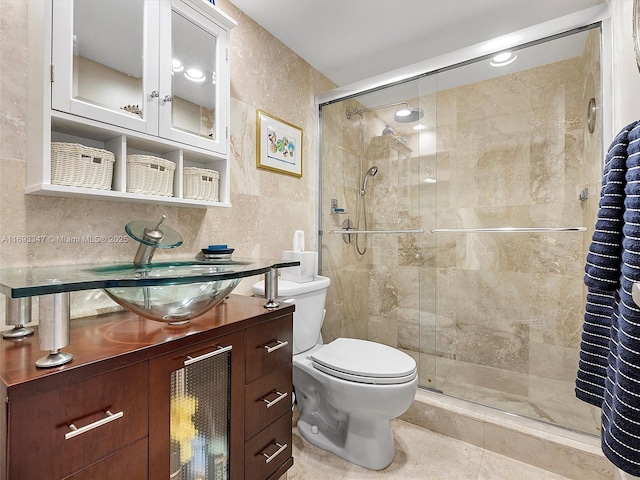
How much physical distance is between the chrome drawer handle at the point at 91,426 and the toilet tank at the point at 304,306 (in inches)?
35.1

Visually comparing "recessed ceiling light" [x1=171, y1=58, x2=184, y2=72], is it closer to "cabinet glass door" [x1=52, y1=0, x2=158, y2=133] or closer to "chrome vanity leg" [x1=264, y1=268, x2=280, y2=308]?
"cabinet glass door" [x1=52, y1=0, x2=158, y2=133]

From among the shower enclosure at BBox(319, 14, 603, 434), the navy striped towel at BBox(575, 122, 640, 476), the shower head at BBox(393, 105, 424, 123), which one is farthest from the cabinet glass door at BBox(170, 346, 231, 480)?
the shower head at BBox(393, 105, 424, 123)

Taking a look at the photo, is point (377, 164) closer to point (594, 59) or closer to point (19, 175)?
point (594, 59)

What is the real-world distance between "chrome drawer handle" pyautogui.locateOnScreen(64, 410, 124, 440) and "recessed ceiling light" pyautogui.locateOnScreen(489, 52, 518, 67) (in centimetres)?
243

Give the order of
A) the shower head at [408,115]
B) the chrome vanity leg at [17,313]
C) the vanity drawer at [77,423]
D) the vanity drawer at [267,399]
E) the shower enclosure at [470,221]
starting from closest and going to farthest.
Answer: the vanity drawer at [77,423] → the chrome vanity leg at [17,313] → the vanity drawer at [267,399] → the shower enclosure at [470,221] → the shower head at [408,115]

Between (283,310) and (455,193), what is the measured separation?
5.85ft

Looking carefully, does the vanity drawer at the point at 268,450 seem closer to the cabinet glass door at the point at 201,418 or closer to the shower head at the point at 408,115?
the cabinet glass door at the point at 201,418

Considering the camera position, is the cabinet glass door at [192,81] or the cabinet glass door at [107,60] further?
the cabinet glass door at [192,81]

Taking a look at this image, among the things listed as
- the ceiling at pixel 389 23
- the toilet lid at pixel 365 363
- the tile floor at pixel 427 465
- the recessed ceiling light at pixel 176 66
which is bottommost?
the tile floor at pixel 427 465

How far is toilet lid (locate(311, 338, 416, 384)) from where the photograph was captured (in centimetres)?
140

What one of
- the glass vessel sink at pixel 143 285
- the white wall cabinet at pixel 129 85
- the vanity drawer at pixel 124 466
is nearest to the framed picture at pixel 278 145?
the white wall cabinet at pixel 129 85

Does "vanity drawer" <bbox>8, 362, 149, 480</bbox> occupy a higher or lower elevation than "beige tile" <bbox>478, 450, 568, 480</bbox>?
higher

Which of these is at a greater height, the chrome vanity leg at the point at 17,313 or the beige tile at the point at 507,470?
the chrome vanity leg at the point at 17,313

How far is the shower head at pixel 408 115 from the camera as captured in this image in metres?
2.24
